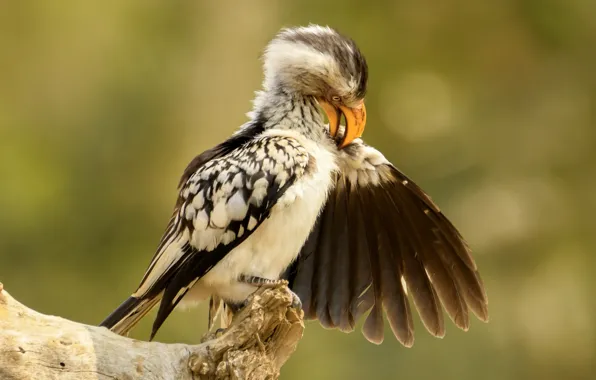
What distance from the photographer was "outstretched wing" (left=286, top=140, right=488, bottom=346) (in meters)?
4.20

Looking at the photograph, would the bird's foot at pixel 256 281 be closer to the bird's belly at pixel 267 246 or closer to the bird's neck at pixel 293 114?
the bird's belly at pixel 267 246

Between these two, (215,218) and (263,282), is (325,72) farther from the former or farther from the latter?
(263,282)

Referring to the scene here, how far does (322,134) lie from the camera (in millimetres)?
3951

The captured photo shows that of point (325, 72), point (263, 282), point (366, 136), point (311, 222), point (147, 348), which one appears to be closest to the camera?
point (147, 348)

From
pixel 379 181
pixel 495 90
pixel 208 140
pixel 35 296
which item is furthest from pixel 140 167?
pixel 379 181

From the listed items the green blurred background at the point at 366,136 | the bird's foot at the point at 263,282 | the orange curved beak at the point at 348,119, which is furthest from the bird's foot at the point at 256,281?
the green blurred background at the point at 366,136

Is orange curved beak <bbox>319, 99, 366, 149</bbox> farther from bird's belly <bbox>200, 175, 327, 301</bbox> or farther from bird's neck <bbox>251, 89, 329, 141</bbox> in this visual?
bird's belly <bbox>200, 175, 327, 301</bbox>

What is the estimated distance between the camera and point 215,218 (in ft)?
11.9

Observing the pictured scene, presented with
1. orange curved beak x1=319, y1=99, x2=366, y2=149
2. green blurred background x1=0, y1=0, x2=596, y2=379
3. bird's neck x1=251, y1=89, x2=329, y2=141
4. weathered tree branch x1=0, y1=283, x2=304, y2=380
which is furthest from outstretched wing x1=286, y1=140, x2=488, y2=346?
green blurred background x1=0, y1=0, x2=596, y2=379

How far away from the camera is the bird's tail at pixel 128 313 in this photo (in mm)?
3621

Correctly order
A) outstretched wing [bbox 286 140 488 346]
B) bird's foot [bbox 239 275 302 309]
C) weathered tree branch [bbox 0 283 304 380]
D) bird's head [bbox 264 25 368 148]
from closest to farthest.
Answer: weathered tree branch [bbox 0 283 304 380] → bird's foot [bbox 239 275 302 309] → bird's head [bbox 264 25 368 148] → outstretched wing [bbox 286 140 488 346]

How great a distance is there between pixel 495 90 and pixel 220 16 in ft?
9.71

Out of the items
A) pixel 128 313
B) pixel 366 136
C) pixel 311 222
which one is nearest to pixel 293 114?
pixel 311 222

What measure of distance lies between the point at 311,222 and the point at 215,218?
361 mm
